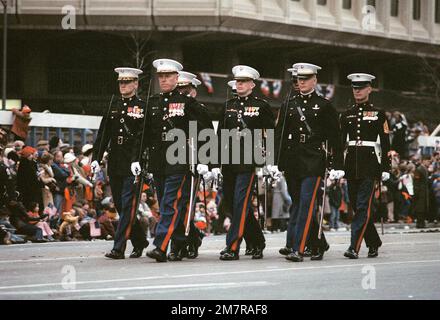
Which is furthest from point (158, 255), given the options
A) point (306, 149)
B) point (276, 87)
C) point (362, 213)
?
point (276, 87)

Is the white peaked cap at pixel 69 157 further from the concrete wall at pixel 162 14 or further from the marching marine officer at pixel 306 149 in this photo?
the concrete wall at pixel 162 14

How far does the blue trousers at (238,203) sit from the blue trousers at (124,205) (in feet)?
3.58

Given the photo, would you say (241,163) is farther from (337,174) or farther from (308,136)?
(337,174)

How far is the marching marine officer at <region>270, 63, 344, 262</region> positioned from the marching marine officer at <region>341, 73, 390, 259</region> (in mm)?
634

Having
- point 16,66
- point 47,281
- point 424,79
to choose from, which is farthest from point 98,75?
point 47,281

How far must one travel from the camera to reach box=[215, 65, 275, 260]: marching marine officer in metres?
14.6

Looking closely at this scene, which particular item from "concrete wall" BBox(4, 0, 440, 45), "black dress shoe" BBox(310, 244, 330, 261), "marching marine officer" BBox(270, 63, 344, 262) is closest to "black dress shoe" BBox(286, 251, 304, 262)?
"marching marine officer" BBox(270, 63, 344, 262)

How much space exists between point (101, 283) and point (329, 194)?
56.8 ft

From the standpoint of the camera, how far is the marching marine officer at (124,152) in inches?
581

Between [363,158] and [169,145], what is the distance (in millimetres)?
2457

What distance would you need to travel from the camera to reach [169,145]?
47.3 ft

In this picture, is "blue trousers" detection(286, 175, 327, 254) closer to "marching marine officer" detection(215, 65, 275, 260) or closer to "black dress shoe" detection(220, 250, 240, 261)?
"marching marine officer" detection(215, 65, 275, 260)

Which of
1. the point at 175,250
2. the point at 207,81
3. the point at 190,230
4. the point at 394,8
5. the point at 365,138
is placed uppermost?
the point at 394,8

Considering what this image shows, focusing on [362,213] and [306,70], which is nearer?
[306,70]
